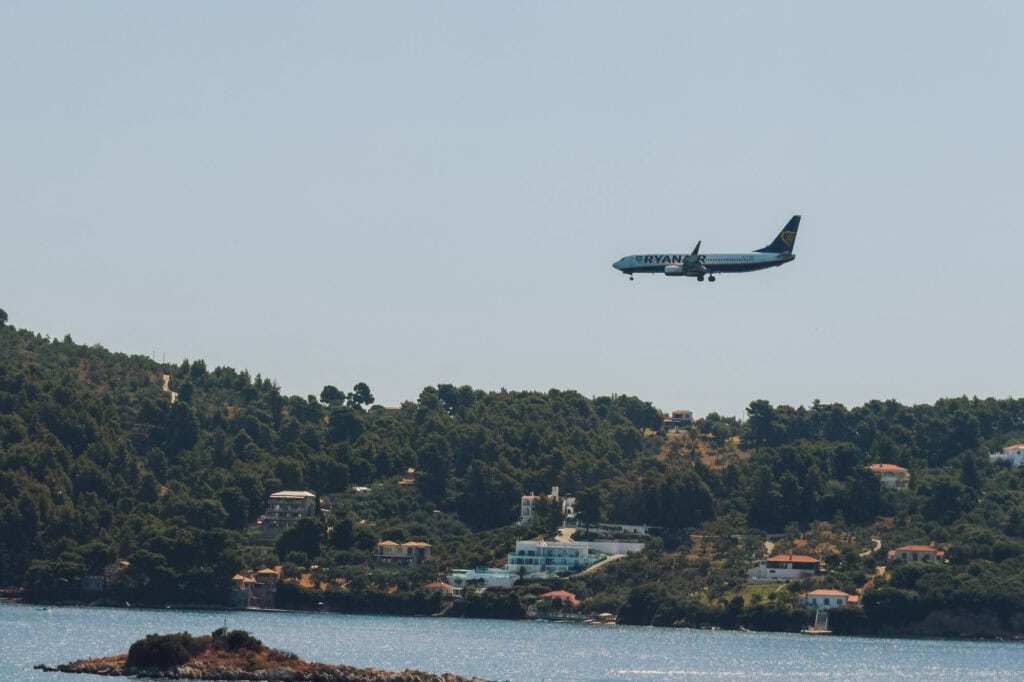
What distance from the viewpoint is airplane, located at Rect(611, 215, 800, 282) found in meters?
156

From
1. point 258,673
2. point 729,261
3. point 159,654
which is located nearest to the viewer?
point 258,673

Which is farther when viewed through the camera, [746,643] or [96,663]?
[746,643]

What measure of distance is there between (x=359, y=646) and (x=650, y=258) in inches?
1480

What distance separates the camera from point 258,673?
11994 centimetres

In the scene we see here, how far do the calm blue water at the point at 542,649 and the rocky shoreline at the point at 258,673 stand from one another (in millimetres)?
3993

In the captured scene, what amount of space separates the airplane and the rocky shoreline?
45648 mm

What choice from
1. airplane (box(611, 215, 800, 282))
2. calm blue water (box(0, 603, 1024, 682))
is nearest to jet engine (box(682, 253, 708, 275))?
airplane (box(611, 215, 800, 282))

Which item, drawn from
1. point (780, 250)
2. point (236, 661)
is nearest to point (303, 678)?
point (236, 661)

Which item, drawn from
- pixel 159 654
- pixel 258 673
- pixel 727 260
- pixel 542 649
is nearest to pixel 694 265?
pixel 727 260

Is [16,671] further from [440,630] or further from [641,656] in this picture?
[440,630]

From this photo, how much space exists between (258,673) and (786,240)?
198ft

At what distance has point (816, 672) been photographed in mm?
152625

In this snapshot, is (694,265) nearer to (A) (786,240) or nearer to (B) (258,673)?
(A) (786,240)

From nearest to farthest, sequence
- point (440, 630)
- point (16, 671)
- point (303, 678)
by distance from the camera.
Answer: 1. point (303, 678)
2. point (16, 671)
3. point (440, 630)
